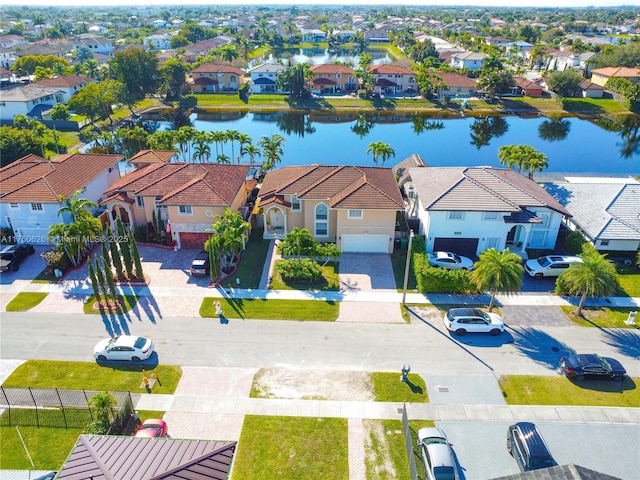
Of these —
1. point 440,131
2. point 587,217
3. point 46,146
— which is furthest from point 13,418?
point 440,131

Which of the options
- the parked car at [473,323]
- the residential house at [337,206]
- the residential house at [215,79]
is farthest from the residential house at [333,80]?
the parked car at [473,323]

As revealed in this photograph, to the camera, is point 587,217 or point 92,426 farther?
point 587,217

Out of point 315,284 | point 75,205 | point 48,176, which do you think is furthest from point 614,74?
point 48,176

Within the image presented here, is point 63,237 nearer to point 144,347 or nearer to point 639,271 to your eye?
point 144,347

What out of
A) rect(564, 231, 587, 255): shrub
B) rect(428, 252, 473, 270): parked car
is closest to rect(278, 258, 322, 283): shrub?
rect(428, 252, 473, 270): parked car

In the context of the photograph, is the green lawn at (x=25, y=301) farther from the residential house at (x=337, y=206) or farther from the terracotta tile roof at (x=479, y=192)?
the terracotta tile roof at (x=479, y=192)

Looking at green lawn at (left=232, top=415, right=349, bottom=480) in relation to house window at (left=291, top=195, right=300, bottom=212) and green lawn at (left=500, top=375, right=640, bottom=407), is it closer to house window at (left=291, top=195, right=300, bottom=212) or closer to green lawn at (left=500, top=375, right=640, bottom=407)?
green lawn at (left=500, top=375, right=640, bottom=407)
